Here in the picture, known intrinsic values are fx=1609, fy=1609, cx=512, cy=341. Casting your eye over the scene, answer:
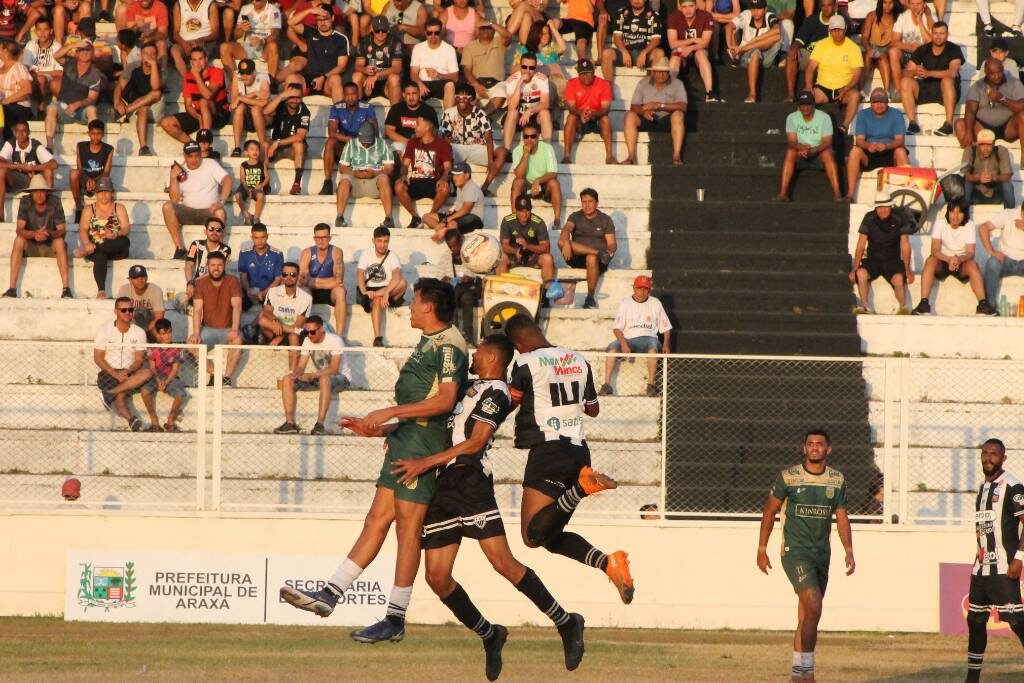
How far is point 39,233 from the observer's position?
63.5 ft

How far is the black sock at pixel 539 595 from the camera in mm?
10195

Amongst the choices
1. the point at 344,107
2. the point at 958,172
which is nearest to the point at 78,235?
the point at 344,107

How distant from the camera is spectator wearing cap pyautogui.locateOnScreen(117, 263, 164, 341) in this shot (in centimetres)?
1805

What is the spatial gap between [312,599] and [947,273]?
12011mm

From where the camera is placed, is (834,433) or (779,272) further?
(779,272)

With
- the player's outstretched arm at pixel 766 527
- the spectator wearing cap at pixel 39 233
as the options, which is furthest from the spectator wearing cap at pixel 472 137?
the player's outstretched arm at pixel 766 527

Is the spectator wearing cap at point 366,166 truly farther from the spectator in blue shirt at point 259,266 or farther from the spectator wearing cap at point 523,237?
the spectator wearing cap at point 523,237

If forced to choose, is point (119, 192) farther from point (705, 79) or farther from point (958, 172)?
point (958, 172)

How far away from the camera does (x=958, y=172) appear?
20.3 m

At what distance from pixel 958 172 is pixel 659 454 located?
6.94m

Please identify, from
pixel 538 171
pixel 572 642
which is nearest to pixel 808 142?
pixel 538 171

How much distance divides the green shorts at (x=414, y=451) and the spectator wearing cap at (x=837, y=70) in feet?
41.6

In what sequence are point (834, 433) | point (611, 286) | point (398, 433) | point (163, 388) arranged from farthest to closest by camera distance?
1. point (611, 286)
2. point (834, 433)
3. point (163, 388)
4. point (398, 433)

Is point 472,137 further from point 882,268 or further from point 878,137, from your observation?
point 882,268
